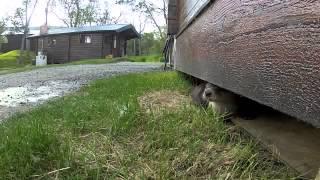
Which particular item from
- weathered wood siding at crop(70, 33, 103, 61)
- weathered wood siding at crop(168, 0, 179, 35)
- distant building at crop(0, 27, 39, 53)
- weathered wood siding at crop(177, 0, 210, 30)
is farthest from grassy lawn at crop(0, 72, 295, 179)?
distant building at crop(0, 27, 39, 53)

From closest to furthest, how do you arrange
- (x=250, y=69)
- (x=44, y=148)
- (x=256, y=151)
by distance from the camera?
(x=250, y=69), (x=256, y=151), (x=44, y=148)

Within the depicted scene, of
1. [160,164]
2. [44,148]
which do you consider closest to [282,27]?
[160,164]

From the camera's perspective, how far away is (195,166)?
6.04 ft

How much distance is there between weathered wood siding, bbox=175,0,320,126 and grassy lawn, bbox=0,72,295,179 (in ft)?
0.91

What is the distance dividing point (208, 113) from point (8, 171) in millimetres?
1177

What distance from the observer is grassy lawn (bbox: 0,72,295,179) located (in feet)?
5.89

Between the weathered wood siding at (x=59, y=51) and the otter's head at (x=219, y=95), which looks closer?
the otter's head at (x=219, y=95)

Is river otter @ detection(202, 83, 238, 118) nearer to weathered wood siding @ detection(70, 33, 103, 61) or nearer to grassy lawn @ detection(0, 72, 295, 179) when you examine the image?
grassy lawn @ detection(0, 72, 295, 179)

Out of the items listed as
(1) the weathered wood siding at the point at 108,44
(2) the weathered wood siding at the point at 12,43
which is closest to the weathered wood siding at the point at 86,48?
(1) the weathered wood siding at the point at 108,44

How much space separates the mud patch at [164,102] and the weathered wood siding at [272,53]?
2.16 ft

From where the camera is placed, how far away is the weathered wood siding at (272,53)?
4.05 ft

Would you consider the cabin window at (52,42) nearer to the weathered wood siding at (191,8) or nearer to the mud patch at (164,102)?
the weathered wood siding at (191,8)

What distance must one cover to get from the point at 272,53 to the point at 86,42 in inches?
1432

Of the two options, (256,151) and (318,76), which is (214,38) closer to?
(256,151)
